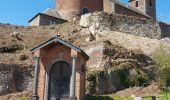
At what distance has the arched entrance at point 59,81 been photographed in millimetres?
18047

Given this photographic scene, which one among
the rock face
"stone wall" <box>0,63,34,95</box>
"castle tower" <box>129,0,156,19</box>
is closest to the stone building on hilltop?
"castle tower" <box>129,0,156,19</box>

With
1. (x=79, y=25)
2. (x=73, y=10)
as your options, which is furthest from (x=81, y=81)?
(x=73, y=10)

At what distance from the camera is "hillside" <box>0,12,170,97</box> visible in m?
25.8

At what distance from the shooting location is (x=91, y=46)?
95.1 ft

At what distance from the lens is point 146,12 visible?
194 feet

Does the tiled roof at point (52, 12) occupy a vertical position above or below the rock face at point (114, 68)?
above

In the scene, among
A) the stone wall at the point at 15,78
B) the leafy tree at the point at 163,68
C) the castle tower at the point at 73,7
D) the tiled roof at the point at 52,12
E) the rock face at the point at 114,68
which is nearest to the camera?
the rock face at the point at 114,68

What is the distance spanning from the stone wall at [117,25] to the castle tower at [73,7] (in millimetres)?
6672

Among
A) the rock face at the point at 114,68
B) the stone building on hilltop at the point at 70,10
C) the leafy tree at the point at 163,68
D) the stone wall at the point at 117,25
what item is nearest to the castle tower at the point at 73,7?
the stone building on hilltop at the point at 70,10

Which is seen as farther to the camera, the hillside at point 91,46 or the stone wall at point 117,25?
the stone wall at point 117,25

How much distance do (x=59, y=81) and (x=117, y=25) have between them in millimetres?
18833

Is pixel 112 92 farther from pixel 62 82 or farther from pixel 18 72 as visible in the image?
pixel 18 72

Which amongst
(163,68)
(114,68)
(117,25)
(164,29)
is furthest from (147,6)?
(114,68)

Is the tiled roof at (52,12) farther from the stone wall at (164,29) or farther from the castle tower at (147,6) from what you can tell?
the castle tower at (147,6)
